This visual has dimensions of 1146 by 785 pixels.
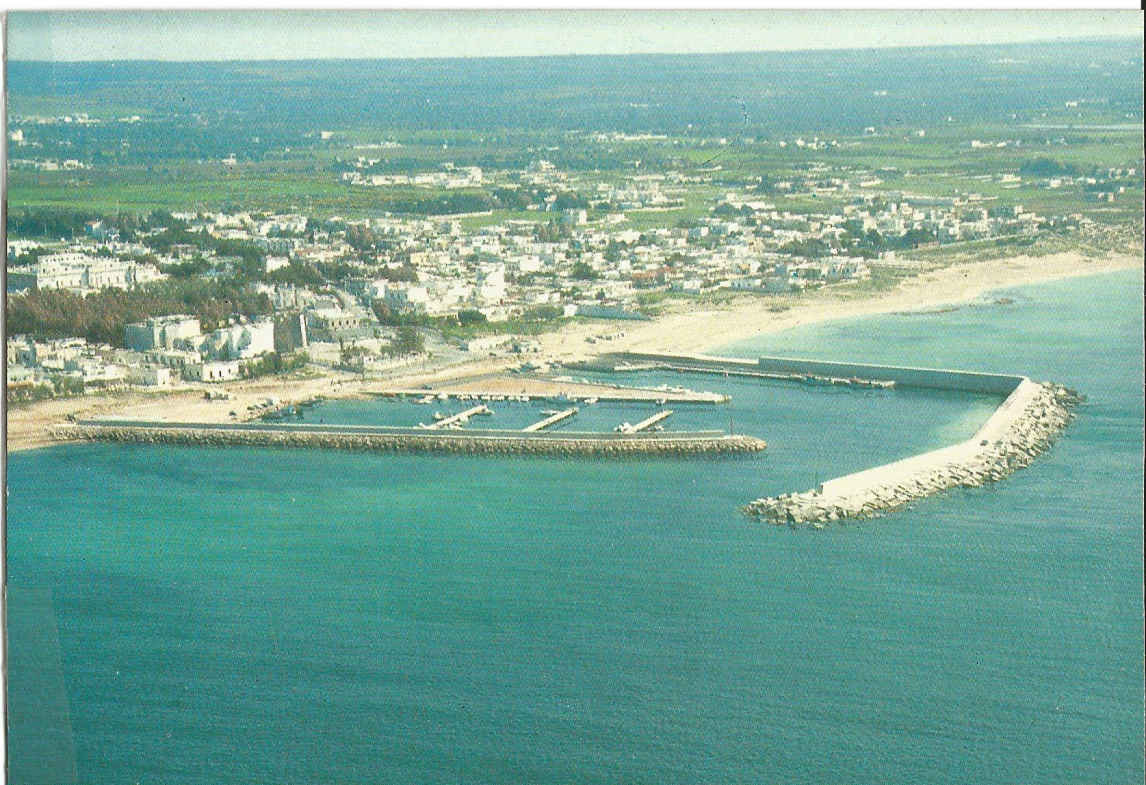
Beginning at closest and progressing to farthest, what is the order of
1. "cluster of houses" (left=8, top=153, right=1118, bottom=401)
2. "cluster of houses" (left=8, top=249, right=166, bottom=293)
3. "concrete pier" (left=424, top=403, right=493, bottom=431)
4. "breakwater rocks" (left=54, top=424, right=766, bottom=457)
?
"cluster of houses" (left=8, top=249, right=166, bottom=293), "breakwater rocks" (left=54, top=424, right=766, bottom=457), "concrete pier" (left=424, top=403, right=493, bottom=431), "cluster of houses" (left=8, top=153, right=1118, bottom=401)

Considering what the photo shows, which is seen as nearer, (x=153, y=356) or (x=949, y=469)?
(x=949, y=469)

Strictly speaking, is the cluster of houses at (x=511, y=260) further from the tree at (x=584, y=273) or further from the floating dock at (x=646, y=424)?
the floating dock at (x=646, y=424)

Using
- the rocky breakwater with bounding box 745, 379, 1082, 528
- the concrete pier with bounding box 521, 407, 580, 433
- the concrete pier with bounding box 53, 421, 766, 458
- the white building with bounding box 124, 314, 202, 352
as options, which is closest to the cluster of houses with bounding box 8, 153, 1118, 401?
the white building with bounding box 124, 314, 202, 352

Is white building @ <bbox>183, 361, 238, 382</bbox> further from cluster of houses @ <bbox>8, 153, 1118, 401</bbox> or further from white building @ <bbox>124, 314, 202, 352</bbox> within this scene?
white building @ <bbox>124, 314, 202, 352</bbox>

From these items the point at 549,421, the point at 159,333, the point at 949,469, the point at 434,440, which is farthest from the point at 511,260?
the point at 949,469

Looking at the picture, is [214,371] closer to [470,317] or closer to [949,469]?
[470,317]

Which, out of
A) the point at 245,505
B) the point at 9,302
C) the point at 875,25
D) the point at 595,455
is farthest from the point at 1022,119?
the point at 9,302

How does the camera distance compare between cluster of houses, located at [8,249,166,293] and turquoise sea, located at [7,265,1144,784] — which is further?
cluster of houses, located at [8,249,166,293]
